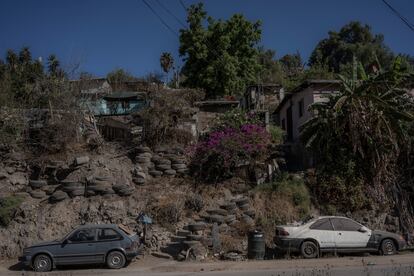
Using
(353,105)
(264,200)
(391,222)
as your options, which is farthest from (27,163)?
(391,222)

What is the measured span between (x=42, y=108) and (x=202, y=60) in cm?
1864

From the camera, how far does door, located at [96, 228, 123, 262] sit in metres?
16.2

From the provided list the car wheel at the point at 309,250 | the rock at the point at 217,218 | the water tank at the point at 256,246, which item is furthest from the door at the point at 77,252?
the car wheel at the point at 309,250

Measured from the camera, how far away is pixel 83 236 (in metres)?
16.4

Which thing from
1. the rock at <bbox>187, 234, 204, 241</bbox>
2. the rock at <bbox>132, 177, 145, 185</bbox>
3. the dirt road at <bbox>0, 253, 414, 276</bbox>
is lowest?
the dirt road at <bbox>0, 253, 414, 276</bbox>

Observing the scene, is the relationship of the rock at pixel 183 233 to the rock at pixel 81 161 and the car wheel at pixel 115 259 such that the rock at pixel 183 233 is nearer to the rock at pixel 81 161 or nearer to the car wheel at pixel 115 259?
the car wheel at pixel 115 259

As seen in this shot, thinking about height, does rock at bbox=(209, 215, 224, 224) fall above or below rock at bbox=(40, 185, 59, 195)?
below

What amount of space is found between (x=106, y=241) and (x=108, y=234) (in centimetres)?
24

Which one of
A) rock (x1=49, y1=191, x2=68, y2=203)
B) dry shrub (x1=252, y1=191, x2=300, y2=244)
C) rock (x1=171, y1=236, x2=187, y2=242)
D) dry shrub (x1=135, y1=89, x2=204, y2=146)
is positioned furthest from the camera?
dry shrub (x1=135, y1=89, x2=204, y2=146)

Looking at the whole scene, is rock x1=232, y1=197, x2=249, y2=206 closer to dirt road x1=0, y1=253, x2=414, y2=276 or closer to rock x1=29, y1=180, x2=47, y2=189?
dirt road x1=0, y1=253, x2=414, y2=276

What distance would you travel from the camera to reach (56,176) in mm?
22781

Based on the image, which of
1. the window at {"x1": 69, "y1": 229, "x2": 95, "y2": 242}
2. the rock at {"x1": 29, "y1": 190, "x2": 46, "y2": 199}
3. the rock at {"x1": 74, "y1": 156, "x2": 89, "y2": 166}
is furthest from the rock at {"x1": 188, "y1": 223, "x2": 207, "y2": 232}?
the rock at {"x1": 29, "y1": 190, "x2": 46, "y2": 199}

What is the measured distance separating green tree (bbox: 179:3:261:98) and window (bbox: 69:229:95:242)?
25.6 metres

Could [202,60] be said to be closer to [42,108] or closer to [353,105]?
[42,108]
